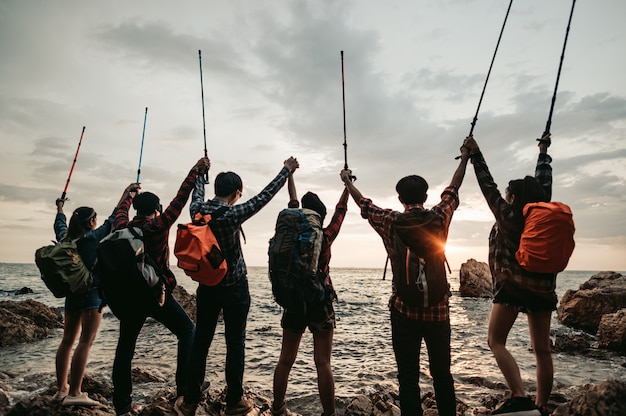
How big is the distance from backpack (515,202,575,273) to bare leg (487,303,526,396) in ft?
2.16

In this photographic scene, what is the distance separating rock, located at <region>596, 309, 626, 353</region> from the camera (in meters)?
9.40

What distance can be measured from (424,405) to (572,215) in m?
3.53

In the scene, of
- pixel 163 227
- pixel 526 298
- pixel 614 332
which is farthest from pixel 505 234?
pixel 614 332

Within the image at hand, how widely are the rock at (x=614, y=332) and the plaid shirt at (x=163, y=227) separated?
11768 mm

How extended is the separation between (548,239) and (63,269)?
5.66 metres

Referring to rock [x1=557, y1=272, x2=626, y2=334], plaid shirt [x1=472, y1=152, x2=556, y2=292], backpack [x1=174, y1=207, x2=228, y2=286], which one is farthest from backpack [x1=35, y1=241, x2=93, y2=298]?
rock [x1=557, y1=272, x2=626, y2=334]

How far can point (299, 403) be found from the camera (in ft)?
19.1

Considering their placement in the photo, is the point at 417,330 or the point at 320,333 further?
the point at 320,333

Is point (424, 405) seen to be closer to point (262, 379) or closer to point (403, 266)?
point (403, 266)

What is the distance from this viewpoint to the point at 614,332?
961 cm

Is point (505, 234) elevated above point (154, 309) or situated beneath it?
elevated above

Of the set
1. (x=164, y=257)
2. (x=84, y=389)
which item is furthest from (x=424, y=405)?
(x=84, y=389)

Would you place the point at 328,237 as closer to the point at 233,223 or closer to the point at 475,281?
the point at 233,223

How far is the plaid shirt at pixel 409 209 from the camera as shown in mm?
3385
